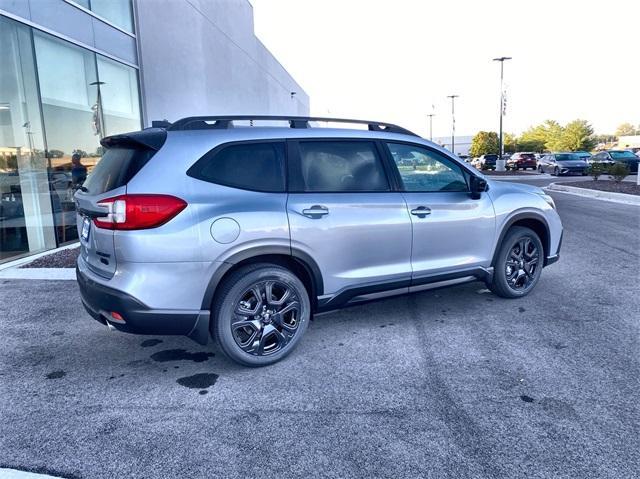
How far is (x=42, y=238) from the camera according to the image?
29.3ft

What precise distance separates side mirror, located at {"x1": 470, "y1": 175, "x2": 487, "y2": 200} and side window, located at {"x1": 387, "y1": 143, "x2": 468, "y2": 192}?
7cm

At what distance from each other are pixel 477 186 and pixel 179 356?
3.14m

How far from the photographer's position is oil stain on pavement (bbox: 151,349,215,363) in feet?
12.4

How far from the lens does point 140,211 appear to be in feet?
9.99

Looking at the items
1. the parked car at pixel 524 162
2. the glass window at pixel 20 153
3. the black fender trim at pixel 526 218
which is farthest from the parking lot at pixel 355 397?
the parked car at pixel 524 162

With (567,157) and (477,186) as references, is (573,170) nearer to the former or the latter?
(567,157)

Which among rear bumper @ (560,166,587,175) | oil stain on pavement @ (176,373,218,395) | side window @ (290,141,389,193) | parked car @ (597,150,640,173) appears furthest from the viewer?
rear bumper @ (560,166,587,175)

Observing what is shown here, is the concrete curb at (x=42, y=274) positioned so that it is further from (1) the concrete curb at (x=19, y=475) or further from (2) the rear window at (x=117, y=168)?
(1) the concrete curb at (x=19, y=475)

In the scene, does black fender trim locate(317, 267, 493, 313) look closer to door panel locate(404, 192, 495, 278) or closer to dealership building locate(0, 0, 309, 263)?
door panel locate(404, 192, 495, 278)

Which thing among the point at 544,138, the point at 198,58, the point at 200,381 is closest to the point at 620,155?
the point at 198,58

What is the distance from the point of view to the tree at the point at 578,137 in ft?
240

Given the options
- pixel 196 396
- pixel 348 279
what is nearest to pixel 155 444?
pixel 196 396

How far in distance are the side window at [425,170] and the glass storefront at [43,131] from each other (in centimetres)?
721

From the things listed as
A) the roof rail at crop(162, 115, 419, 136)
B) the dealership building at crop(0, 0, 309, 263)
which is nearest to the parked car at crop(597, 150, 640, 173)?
the dealership building at crop(0, 0, 309, 263)
